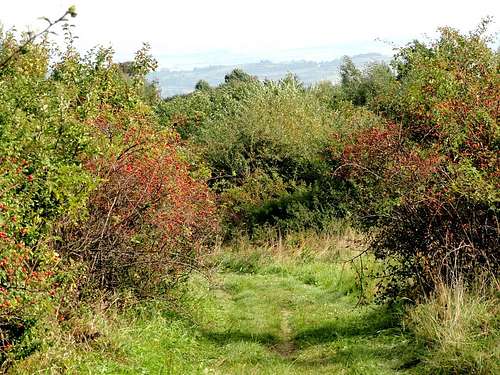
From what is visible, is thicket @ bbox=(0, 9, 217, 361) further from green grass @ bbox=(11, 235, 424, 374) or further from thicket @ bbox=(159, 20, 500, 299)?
thicket @ bbox=(159, 20, 500, 299)

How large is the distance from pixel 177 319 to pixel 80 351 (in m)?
3.58

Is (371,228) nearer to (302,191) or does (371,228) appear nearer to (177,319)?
(177,319)

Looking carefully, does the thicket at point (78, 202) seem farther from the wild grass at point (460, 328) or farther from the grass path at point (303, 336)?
the wild grass at point (460, 328)

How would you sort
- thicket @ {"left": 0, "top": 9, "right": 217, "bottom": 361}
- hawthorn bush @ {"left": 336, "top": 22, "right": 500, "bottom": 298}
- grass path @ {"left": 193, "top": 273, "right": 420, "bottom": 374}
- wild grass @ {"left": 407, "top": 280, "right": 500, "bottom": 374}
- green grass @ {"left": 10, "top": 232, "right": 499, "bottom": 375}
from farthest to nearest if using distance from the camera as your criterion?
hawthorn bush @ {"left": 336, "top": 22, "right": 500, "bottom": 298}
grass path @ {"left": 193, "top": 273, "right": 420, "bottom": 374}
green grass @ {"left": 10, "top": 232, "right": 499, "bottom": 375}
wild grass @ {"left": 407, "top": 280, "right": 500, "bottom": 374}
thicket @ {"left": 0, "top": 9, "right": 217, "bottom": 361}

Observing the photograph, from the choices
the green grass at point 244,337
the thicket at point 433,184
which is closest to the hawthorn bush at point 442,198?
the thicket at point 433,184

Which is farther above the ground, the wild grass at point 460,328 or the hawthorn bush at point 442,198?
the hawthorn bush at point 442,198

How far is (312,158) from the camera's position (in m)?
24.8

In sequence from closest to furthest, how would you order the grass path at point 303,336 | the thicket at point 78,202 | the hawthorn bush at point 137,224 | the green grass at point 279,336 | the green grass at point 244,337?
1. the thicket at point 78,202
2. the green grass at point 279,336
3. the green grass at point 244,337
4. the grass path at point 303,336
5. the hawthorn bush at point 137,224

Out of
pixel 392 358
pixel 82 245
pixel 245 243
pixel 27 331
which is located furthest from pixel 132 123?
pixel 245 243

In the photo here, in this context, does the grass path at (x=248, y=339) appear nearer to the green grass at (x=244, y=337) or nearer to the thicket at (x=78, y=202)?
the green grass at (x=244, y=337)

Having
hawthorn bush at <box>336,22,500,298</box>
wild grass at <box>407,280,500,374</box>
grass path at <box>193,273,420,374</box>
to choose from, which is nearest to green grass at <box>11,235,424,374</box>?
grass path at <box>193,273,420,374</box>

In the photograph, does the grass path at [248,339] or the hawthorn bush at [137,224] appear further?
the hawthorn bush at [137,224]

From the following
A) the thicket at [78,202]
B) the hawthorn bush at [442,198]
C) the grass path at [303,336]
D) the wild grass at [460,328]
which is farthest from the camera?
the hawthorn bush at [442,198]

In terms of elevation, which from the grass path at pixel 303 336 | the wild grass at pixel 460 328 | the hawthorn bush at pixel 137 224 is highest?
the hawthorn bush at pixel 137 224
